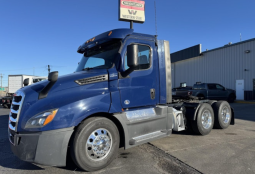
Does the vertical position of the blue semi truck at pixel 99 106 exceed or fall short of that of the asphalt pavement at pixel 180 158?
it exceeds it

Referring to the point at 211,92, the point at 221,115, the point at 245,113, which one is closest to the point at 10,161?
the point at 221,115

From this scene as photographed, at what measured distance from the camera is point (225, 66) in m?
20.4

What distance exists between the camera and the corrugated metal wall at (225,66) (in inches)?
712

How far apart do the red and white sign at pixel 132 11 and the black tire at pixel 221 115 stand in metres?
9.17

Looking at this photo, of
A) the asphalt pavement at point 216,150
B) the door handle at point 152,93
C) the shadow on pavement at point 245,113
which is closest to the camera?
the asphalt pavement at point 216,150

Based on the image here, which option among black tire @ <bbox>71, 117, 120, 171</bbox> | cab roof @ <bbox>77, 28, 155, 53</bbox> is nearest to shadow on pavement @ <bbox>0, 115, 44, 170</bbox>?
black tire @ <bbox>71, 117, 120, 171</bbox>

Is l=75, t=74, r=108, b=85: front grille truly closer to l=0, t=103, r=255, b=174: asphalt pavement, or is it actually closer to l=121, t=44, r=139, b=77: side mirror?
l=121, t=44, r=139, b=77: side mirror

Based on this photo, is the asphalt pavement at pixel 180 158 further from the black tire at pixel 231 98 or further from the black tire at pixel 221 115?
the black tire at pixel 231 98

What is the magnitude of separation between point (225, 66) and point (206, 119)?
1698 centimetres

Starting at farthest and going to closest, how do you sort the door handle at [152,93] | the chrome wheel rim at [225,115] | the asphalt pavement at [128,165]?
the chrome wheel rim at [225,115] → the door handle at [152,93] → the asphalt pavement at [128,165]

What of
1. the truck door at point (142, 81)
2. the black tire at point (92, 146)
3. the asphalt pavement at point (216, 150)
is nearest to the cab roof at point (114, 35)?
the truck door at point (142, 81)

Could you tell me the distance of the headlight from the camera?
294 cm

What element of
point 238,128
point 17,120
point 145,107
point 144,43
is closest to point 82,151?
point 17,120

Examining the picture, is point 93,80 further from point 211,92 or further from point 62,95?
point 211,92
